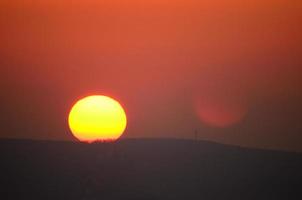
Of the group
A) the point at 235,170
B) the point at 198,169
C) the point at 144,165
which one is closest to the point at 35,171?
the point at 144,165

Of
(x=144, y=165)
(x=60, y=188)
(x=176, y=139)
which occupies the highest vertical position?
(x=176, y=139)

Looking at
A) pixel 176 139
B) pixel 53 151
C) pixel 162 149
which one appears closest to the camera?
pixel 53 151

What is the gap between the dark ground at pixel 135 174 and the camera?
41.5m

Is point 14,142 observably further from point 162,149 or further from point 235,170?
point 235,170

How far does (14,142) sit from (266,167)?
93.3 ft

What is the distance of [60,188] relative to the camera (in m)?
41.4

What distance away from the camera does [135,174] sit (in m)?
46.6

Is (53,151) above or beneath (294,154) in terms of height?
beneath

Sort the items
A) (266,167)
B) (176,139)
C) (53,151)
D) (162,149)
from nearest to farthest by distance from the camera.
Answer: (53,151)
(266,167)
(162,149)
(176,139)

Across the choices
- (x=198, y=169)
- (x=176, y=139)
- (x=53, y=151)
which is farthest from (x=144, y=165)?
(x=176, y=139)

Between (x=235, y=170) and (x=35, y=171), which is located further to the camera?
(x=235, y=170)

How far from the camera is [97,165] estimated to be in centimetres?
4594

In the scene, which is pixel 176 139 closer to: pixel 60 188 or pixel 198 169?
pixel 198 169

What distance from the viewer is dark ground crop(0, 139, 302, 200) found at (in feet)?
136
